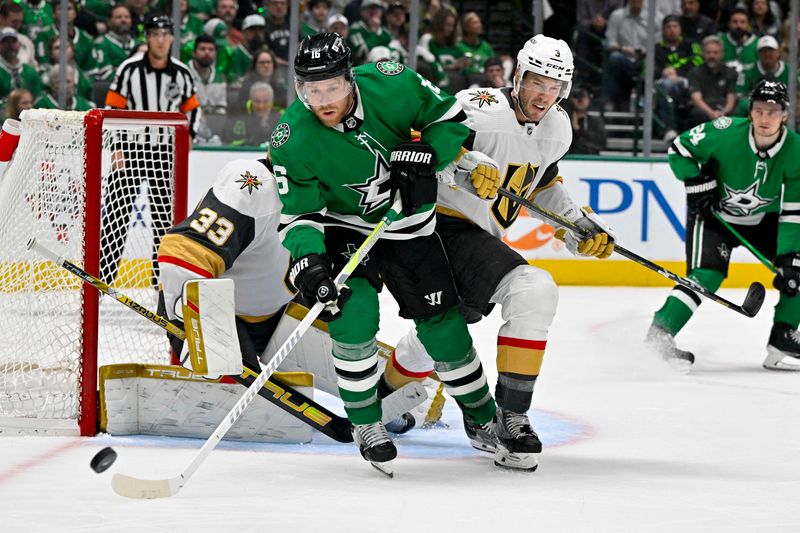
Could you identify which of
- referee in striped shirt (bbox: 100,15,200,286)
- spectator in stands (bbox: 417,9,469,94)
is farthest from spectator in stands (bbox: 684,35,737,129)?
referee in striped shirt (bbox: 100,15,200,286)

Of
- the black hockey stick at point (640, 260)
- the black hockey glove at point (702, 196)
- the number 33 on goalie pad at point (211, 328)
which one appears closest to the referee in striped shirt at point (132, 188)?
the number 33 on goalie pad at point (211, 328)

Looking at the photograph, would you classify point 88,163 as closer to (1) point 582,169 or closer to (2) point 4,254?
(2) point 4,254

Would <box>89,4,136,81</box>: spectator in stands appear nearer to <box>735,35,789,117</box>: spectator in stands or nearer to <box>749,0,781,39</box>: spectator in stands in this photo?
<box>735,35,789,117</box>: spectator in stands

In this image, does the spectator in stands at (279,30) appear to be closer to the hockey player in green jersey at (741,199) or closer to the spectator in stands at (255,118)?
the spectator in stands at (255,118)

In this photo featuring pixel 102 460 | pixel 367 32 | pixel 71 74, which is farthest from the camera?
pixel 367 32

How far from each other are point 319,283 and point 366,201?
32 cm

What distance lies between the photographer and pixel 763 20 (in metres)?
7.65

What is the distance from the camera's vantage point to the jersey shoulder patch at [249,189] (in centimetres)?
347

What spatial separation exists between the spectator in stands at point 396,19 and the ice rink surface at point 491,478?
3507mm

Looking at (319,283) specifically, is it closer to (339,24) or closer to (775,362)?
(775,362)

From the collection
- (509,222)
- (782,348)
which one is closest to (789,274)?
(782,348)

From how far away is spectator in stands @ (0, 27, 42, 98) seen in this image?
696 cm

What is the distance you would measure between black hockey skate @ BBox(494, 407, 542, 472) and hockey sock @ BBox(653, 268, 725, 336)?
1990mm

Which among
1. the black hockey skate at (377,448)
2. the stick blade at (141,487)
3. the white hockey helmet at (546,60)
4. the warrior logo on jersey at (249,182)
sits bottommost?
the black hockey skate at (377,448)
